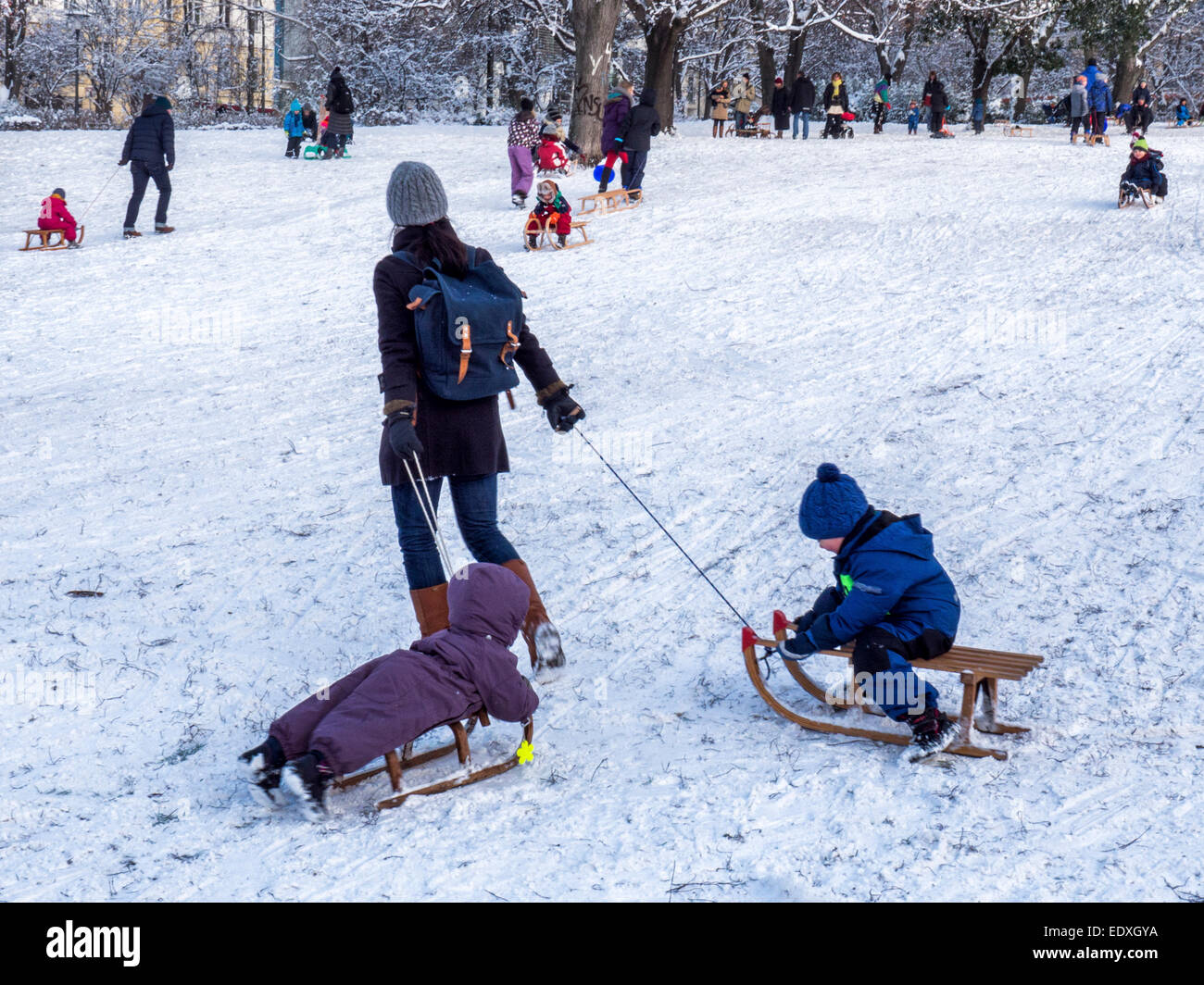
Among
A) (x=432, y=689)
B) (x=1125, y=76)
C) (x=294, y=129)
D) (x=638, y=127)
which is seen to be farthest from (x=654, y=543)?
(x=1125, y=76)

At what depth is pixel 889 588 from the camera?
3830mm

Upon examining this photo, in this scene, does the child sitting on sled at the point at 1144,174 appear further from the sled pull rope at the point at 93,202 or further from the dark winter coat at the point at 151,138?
the sled pull rope at the point at 93,202

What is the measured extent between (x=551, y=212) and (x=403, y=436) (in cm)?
946

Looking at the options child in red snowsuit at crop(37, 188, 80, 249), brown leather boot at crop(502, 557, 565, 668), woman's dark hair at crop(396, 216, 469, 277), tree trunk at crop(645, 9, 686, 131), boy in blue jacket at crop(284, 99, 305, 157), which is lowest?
brown leather boot at crop(502, 557, 565, 668)

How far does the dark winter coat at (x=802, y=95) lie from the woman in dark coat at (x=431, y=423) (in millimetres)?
22458

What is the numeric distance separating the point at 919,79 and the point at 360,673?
43.7 m

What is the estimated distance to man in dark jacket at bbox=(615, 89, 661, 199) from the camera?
14781mm

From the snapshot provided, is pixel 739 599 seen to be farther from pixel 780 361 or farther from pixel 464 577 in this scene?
pixel 780 361

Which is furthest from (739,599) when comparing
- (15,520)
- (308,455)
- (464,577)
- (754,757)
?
(15,520)

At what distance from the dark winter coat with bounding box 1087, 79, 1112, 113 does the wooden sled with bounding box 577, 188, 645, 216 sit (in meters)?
10.6

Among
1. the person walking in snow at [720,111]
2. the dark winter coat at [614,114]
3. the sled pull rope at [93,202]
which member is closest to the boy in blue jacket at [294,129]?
the sled pull rope at [93,202]

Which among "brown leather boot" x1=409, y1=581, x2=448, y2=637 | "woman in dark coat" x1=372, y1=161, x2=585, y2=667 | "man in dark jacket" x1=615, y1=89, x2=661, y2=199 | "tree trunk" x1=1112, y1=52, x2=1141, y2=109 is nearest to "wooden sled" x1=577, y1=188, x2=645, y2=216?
"man in dark jacket" x1=615, y1=89, x2=661, y2=199

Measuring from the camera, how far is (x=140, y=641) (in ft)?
16.3

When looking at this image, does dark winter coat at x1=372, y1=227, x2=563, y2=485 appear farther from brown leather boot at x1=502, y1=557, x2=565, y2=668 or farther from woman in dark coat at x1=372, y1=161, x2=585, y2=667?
brown leather boot at x1=502, y1=557, x2=565, y2=668
